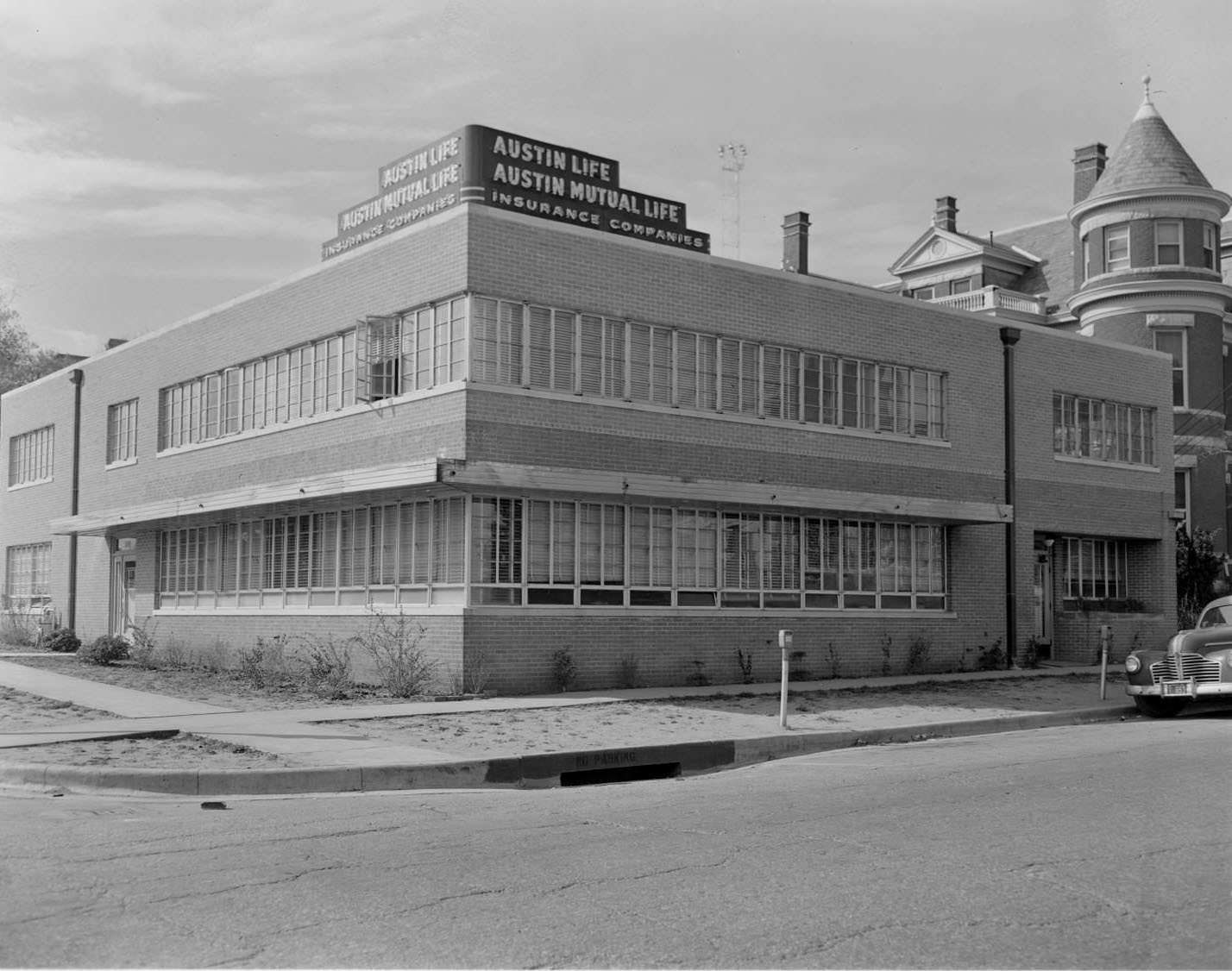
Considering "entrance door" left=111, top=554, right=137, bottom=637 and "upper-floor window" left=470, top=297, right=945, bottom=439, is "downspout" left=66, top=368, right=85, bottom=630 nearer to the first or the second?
"entrance door" left=111, top=554, right=137, bottom=637

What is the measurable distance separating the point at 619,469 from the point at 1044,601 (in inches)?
451

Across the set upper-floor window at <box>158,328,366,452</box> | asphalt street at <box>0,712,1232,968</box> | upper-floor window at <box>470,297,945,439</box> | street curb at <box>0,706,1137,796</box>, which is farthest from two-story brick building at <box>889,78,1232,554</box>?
asphalt street at <box>0,712,1232,968</box>

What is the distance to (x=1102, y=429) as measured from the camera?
91.1 feet

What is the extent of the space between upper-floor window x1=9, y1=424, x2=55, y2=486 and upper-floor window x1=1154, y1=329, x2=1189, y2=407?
1112 inches

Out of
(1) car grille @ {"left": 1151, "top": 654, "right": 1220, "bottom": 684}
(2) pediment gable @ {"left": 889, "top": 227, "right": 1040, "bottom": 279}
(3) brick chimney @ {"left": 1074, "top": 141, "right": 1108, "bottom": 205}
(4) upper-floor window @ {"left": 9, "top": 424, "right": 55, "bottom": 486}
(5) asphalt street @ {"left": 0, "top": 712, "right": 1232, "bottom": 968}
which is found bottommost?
(5) asphalt street @ {"left": 0, "top": 712, "right": 1232, "bottom": 968}

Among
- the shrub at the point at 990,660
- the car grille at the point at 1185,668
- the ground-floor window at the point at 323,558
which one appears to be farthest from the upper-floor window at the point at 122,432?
the car grille at the point at 1185,668

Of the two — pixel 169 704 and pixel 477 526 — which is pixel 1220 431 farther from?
pixel 169 704

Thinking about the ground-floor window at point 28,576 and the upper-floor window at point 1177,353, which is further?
the upper-floor window at point 1177,353

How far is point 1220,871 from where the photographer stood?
7.30 metres

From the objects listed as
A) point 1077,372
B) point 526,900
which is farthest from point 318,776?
point 1077,372

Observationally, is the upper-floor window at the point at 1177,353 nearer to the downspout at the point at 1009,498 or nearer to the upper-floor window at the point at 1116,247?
the upper-floor window at the point at 1116,247

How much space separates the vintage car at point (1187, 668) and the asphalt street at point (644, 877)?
581 cm

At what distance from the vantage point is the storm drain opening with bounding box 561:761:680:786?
1259 centimetres

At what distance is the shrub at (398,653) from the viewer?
18.2 meters
